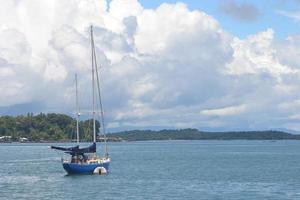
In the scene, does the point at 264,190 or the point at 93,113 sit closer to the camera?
the point at 264,190

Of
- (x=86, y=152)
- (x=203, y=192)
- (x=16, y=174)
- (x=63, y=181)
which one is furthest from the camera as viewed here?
(x=16, y=174)

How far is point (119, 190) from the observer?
8775cm

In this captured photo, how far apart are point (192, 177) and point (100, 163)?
14.4 m

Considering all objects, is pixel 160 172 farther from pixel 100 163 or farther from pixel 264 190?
pixel 264 190

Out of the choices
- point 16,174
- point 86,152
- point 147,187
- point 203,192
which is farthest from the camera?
point 16,174

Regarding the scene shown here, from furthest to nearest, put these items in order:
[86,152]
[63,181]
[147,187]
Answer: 1. [86,152]
2. [63,181]
3. [147,187]

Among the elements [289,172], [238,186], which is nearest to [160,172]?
[289,172]

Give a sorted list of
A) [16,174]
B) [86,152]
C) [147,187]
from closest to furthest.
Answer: [147,187] < [86,152] < [16,174]

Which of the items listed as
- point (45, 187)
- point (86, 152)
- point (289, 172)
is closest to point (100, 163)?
point (86, 152)

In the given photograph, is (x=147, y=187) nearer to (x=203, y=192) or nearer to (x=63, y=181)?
(x=203, y=192)

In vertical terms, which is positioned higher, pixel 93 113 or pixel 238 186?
pixel 93 113

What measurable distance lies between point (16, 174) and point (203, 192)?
4453cm

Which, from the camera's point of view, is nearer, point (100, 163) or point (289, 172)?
point (100, 163)

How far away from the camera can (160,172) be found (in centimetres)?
11988
